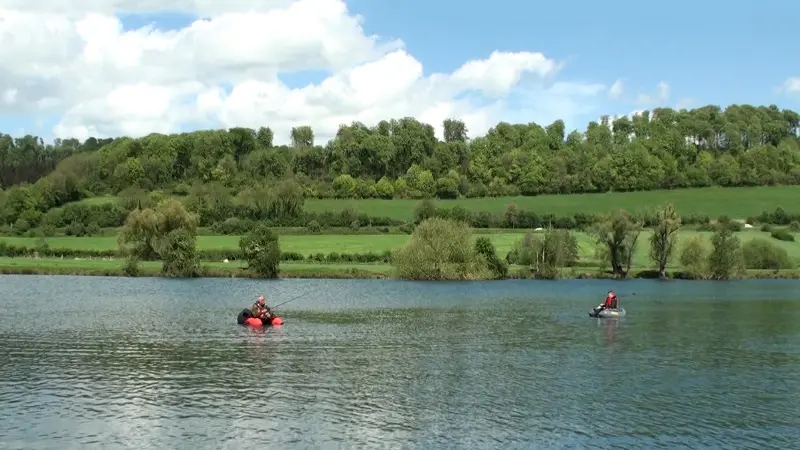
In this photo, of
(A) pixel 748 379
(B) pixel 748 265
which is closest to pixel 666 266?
(B) pixel 748 265

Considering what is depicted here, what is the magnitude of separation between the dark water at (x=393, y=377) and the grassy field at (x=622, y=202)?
77007 millimetres

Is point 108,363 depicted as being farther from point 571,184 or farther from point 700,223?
point 571,184

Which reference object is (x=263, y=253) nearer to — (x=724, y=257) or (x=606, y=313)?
(x=606, y=313)

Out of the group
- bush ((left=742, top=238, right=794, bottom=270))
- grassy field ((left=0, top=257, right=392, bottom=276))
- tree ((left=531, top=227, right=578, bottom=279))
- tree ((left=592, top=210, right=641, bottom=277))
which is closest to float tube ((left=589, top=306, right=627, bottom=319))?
grassy field ((left=0, top=257, right=392, bottom=276))

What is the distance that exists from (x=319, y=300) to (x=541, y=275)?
1594 inches

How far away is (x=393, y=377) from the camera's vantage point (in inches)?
1283

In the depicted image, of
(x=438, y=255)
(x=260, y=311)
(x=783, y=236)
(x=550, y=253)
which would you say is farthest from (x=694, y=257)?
(x=260, y=311)

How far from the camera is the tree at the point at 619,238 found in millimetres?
101750

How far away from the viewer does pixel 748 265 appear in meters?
108

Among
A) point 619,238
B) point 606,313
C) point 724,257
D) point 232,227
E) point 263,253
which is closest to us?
point 606,313

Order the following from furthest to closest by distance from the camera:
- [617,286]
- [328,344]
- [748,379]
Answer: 1. [617,286]
2. [328,344]
3. [748,379]

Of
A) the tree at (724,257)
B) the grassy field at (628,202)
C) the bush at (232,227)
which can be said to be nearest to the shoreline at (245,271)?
the tree at (724,257)

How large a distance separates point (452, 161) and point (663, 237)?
7977 centimetres

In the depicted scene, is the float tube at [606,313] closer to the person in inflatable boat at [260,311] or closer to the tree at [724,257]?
the person in inflatable boat at [260,311]
